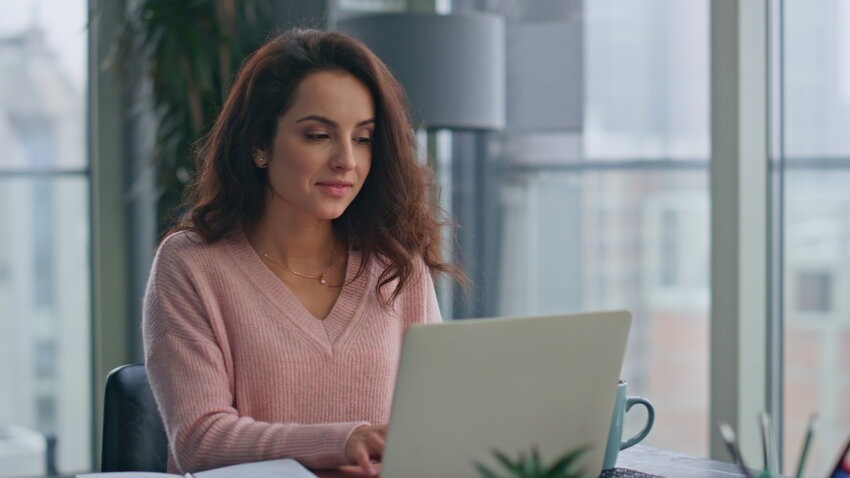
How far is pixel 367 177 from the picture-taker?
74.6 inches

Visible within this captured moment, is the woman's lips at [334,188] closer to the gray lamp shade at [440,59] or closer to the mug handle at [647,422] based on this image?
the mug handle at [647,422]

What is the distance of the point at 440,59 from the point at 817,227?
1.00 metres

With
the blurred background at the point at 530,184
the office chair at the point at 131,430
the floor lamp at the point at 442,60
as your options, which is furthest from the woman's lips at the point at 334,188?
the floor lamp at the point at 442,60

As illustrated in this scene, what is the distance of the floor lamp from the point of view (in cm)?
277

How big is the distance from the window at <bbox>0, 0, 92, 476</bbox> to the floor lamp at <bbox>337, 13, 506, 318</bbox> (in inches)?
55.1

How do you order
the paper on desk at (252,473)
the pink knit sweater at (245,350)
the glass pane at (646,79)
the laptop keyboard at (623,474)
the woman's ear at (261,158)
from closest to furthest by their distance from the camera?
the paper on desk at (252,473)
the laptop keyboard at (623,474)
the pink knit sweater at (245,350)
the woman's ear at (261,158)
the glass pane at (646,79)

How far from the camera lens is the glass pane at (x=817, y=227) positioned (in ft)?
8.70

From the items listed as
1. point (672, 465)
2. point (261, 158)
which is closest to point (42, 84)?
point (261, 158)

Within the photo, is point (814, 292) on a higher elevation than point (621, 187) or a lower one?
lower

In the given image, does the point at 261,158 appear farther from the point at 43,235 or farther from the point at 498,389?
the point at 43,235

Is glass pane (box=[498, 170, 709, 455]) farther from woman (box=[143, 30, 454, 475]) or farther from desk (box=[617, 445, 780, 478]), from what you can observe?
desk (box=[617, 445, 780, 478])

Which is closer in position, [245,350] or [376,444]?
[376,444]

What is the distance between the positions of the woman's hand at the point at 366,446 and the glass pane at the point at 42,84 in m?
2.72

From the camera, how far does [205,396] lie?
1.58 m
